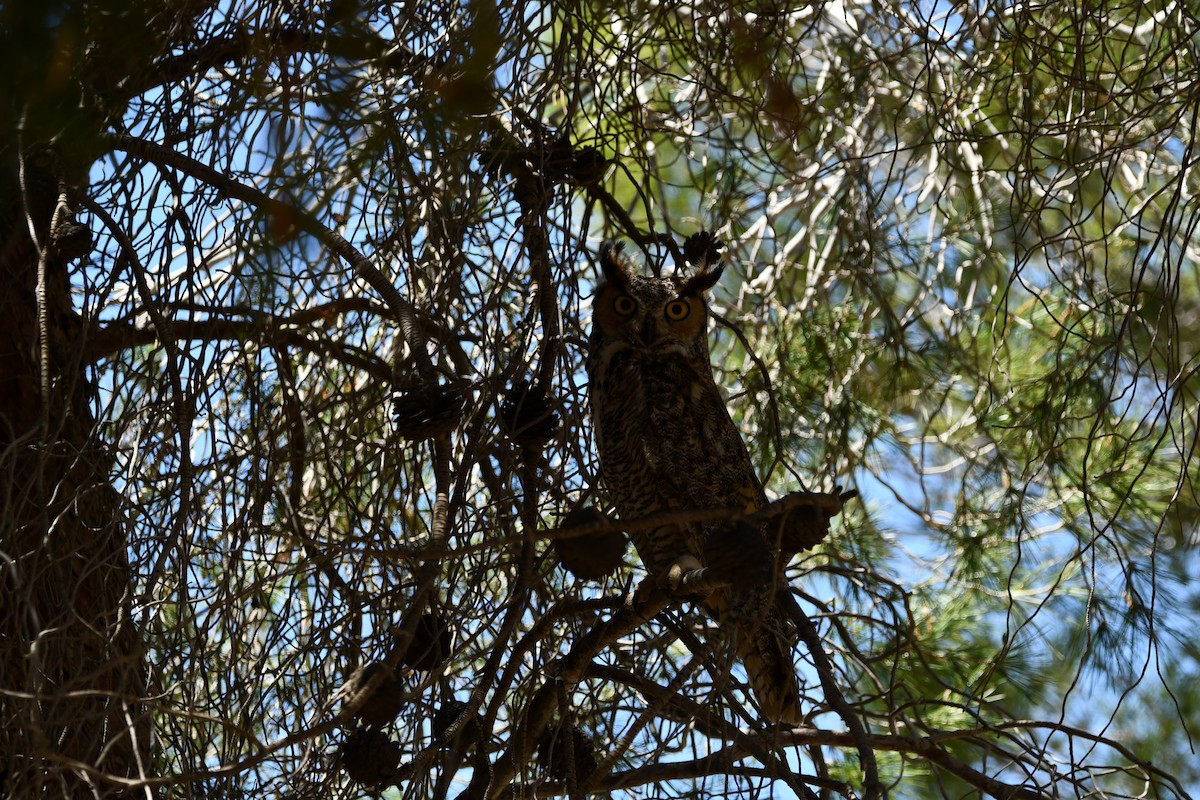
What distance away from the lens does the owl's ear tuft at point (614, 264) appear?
8.25 ft

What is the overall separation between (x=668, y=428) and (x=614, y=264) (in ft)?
1.29

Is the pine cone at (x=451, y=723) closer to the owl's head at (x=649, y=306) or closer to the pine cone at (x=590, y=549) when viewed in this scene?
the pine cone at (x=590, y=549)

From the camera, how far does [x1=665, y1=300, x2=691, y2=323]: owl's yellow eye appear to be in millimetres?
2529

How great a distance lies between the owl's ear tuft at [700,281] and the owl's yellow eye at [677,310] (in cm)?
2

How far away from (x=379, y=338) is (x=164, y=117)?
2.87 ft

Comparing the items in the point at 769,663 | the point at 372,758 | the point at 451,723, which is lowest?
the point at 372,758

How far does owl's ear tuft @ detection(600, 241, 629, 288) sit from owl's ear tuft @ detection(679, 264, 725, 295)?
134 mm

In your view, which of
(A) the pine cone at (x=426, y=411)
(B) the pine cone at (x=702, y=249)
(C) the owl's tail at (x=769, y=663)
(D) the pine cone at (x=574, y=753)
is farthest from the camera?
(B) the pine cone at (x=702, y=249)

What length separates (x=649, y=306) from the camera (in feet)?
8.23

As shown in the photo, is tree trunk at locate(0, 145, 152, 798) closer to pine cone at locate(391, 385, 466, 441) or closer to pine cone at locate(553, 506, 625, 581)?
pine cone at locate(391, 385, 466, 441)

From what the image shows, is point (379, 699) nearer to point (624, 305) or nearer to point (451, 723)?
point (451, 723)

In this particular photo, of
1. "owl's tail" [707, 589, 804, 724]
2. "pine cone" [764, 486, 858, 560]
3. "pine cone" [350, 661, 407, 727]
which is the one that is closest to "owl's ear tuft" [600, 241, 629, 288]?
"owl's tail" [707, 589, 804, 724]

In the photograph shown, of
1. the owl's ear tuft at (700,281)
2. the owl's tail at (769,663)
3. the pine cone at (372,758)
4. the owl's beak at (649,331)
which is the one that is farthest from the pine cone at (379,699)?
the owl's ear tuft at (700,281)

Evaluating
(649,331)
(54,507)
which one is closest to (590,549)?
(54,507)
